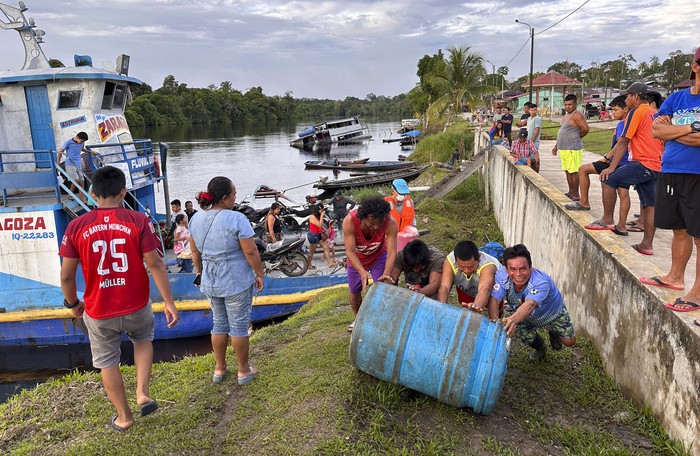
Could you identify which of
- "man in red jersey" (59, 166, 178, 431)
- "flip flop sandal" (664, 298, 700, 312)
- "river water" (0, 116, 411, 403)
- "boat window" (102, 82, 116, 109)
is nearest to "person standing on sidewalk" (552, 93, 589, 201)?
"flip flop sandal" (664, 298, 700, 312)

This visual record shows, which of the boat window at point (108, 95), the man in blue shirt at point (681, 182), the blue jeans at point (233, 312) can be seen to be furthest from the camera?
the boat window at point (108, 95)

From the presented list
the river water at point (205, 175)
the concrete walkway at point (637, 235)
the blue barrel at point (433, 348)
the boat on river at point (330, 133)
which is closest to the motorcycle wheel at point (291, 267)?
the river water at point (205, 175)

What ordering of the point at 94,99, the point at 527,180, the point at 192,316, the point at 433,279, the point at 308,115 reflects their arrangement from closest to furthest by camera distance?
the point at 433,279 < the point at 527,180 < the point at 192,316 < the point at 94,99 < the point at 308,115

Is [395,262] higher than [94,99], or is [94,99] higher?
[94,99]

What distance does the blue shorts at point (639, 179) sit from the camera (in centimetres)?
457

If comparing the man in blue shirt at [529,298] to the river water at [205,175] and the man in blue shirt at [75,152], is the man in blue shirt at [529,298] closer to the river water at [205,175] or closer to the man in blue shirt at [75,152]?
the river water at [205,175]

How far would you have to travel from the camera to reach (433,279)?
385cm

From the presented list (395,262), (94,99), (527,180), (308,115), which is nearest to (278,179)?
(94,99)

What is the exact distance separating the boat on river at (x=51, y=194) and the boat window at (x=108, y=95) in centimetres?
2

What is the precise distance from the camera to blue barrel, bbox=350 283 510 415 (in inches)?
116

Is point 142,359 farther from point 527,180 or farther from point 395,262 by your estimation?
point 527,180

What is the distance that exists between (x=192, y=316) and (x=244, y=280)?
5.51 m

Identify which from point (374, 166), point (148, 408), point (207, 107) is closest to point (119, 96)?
point (148, 408)

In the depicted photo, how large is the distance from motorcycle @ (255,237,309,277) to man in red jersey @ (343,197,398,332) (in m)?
4.85
